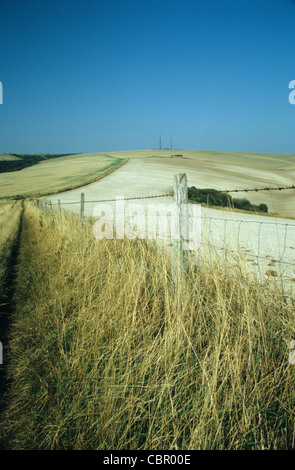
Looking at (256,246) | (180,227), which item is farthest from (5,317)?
(256,246)

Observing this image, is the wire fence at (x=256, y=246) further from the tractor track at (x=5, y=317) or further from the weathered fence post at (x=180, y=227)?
the tractor track at (x=5, y=317)

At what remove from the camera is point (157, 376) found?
2059 mm

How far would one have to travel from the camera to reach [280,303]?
2627 mm

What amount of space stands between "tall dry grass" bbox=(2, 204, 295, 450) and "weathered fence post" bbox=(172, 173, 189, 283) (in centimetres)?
23

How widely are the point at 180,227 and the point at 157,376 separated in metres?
1.70

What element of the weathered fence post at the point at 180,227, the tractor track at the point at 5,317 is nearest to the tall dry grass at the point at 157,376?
the tractor track at the point at 5,317

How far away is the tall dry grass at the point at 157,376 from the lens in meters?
1.84

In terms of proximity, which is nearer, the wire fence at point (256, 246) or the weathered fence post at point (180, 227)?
the wire fence at point (256, 246)

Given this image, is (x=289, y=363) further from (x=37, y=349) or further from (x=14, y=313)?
(x=14, y=313)

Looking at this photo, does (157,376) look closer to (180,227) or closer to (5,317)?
(180,227)

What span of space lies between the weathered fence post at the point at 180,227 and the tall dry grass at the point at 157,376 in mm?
230
